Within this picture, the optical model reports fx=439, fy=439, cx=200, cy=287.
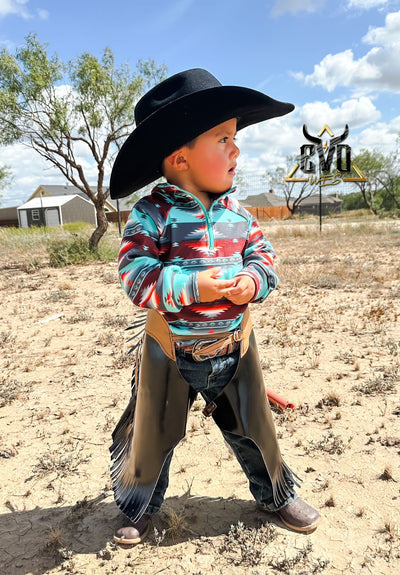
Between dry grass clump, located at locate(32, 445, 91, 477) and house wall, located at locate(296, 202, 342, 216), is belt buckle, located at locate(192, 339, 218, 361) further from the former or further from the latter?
house wall, located at locate(296, 202, 342, 216)

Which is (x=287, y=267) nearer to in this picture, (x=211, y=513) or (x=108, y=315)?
(x=108, y=315)

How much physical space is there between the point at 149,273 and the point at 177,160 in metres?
0.46

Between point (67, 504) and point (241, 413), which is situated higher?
point (241, 413)

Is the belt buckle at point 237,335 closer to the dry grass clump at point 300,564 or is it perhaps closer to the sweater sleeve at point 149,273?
the sweater sleeve at point 149,273

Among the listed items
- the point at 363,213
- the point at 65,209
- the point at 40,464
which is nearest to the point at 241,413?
the point at 40,464

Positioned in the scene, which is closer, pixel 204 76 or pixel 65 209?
pixel 204 76

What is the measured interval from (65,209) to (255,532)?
4938 cm

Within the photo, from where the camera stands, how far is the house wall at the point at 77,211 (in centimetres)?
4803

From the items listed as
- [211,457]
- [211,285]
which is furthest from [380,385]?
[211,285]

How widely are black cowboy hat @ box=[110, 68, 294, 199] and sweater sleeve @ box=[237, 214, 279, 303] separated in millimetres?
461

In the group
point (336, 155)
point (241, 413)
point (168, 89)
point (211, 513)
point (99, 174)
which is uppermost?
point (336, 155)

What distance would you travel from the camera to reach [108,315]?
19.8 feet

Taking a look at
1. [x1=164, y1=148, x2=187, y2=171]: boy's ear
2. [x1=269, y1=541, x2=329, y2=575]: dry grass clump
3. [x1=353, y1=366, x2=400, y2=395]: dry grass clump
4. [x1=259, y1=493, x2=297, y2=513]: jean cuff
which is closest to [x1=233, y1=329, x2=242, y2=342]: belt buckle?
[x1=164, y1=148, x2=187, y2=171]: boy's ear

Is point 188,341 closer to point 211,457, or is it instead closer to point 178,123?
point 178,123
